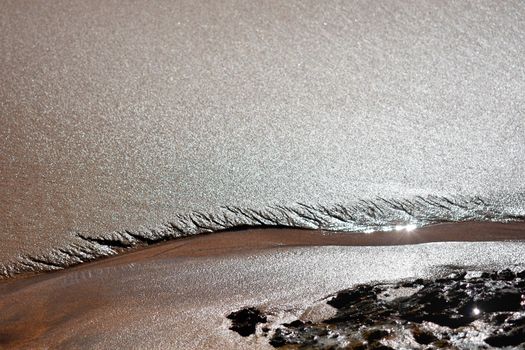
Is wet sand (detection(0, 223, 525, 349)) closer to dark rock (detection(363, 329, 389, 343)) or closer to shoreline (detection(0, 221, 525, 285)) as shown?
shoreline (detection(0, 221, 525, 285))

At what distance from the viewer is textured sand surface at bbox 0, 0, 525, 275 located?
1432mm

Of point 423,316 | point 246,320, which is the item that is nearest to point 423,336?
point 423,316

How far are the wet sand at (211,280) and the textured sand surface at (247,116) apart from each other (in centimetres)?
5

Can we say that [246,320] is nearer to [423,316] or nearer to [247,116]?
[423,316]

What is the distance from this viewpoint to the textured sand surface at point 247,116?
1.43 metres

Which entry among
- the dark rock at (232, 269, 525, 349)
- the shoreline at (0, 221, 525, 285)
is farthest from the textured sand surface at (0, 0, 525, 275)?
the dark rock at (232, 269, 525, 349)

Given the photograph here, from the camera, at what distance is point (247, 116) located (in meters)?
1.66

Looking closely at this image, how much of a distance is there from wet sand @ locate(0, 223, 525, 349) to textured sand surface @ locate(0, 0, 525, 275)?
5 centimetres

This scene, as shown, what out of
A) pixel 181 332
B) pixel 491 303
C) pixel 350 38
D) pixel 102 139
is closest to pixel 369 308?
pixel 491 303

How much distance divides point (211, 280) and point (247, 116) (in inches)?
20.8

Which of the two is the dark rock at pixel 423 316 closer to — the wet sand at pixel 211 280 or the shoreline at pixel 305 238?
the wet sand at pixel 211 280

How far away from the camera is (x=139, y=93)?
1.72 metres

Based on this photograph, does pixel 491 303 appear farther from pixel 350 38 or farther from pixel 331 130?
pixel 350 38

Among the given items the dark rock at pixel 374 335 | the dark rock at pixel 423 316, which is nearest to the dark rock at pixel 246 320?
the dark rock at pixel 423 316
